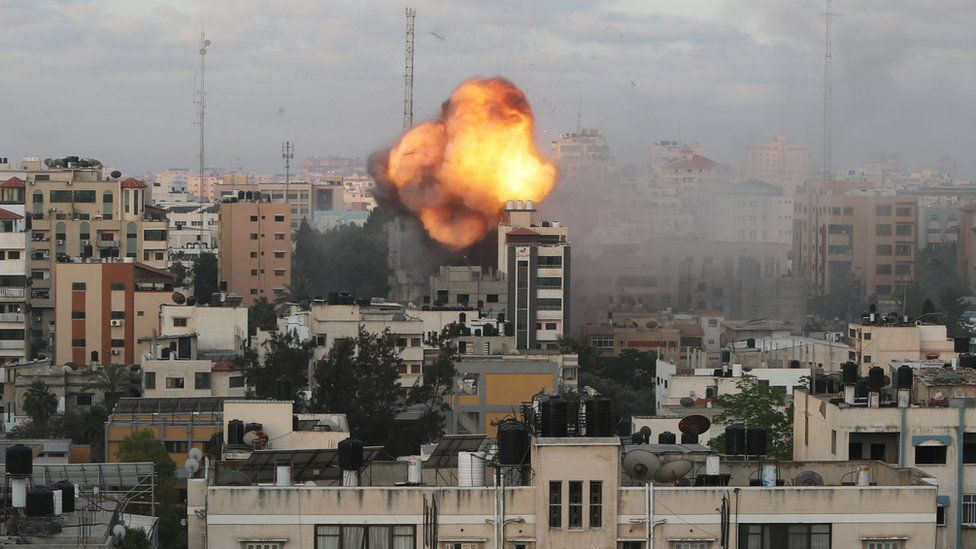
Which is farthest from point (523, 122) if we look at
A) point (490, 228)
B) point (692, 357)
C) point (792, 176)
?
point (792, 176)

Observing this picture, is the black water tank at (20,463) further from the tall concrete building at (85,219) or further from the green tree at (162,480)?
the tall concrete building at (85,219)

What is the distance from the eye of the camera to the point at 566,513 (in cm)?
2206

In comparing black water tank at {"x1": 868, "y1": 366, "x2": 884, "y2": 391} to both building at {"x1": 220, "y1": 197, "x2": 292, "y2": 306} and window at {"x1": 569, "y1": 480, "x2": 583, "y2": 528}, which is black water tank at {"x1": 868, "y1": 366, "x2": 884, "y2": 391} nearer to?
window at {"x1": 569, "y1": 480, "x2": 583, "y2": 528}

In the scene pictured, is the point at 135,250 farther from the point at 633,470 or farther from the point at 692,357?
the point at 633,470

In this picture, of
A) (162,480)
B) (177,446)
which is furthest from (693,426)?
(177,446)

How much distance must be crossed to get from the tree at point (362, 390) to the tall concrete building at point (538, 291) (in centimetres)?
3345

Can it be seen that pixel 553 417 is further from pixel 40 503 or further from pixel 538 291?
pixel 538 291

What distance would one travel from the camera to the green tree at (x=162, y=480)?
3428 centimetres

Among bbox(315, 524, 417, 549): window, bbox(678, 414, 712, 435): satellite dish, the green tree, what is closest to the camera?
bbox(315, 524, 417, 549): window

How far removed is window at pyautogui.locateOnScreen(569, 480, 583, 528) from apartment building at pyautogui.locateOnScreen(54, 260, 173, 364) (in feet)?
173

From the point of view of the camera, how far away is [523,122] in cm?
10669

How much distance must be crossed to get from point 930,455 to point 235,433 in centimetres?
1211

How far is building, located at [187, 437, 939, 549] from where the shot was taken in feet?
→ 72.3

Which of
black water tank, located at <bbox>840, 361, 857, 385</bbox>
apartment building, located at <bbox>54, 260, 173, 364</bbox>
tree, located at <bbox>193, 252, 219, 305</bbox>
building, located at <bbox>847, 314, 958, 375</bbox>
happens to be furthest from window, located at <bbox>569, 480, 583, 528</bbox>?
tree, located at <bbox>193, 252, 219, 305</bbox>
